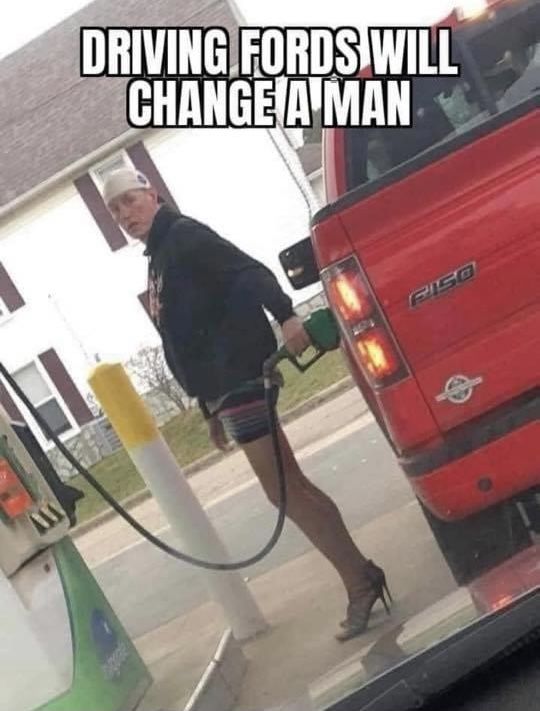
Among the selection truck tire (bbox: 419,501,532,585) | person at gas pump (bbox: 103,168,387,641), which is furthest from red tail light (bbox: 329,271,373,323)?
truck tire (bbox: 419,501,532,585)

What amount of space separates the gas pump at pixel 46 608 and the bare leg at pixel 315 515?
2.05ft

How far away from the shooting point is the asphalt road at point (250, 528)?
192 inches

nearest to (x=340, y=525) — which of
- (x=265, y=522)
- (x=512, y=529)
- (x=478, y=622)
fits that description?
(x=265, y=522)

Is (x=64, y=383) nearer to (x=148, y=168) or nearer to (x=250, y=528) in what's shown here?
(x=148, y=168)

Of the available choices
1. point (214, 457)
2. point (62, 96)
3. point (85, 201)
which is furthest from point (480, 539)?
point (62, 96)

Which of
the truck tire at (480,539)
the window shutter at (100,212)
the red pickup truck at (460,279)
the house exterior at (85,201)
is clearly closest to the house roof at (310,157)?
the house exterior at (85,201)

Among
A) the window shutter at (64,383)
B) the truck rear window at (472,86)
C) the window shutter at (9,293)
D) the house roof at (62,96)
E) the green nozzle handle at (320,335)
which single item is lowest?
the green nozzle handle at (320,335)

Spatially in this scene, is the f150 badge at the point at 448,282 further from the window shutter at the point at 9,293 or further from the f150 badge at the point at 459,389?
the window shutter at the point at 9,293

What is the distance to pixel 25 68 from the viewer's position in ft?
11.7

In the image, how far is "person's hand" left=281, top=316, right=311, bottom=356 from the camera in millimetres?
3885

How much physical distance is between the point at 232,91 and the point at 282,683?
1712 mm

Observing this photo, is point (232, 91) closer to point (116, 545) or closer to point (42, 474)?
point (42, 474)

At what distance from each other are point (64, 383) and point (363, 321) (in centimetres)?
98
